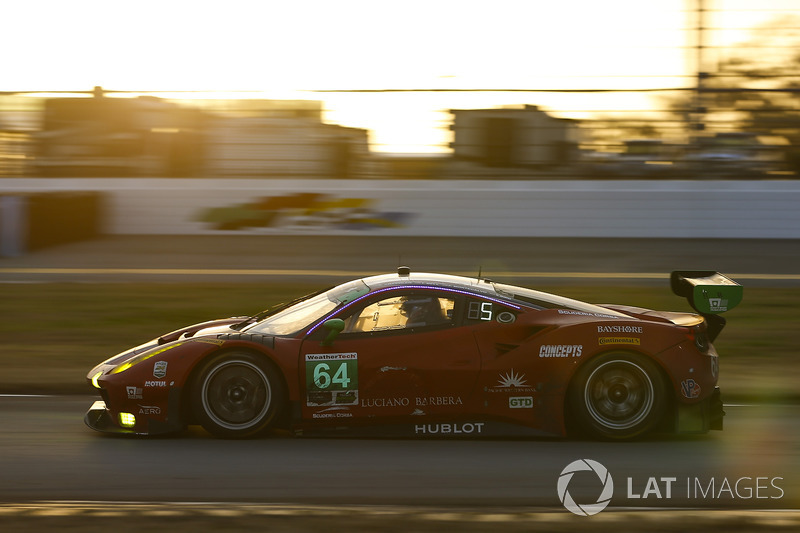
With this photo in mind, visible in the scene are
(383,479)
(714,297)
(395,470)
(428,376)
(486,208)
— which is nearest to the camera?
(383,479)

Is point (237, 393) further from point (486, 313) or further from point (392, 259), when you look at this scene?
point (392, 259)

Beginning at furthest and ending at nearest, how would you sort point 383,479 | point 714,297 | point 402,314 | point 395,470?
1. point 714,297
2. point 402,314
3. point 395,470
4. point 383,479

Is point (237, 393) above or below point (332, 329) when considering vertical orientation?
below

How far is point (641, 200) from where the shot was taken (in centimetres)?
1811

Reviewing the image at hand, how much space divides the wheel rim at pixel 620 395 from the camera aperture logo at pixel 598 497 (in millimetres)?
475

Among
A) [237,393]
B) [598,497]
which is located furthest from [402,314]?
[598,497]

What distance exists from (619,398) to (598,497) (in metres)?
1.14

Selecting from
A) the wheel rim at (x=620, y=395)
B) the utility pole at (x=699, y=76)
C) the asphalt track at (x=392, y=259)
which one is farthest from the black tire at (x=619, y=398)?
the utility pole at (x=699, y=76)

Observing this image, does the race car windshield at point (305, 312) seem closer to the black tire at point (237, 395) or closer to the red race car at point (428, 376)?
the red race car at point (428, 376)

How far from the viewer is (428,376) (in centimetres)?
576

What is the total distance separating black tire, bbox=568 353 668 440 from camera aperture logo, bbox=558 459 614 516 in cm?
43

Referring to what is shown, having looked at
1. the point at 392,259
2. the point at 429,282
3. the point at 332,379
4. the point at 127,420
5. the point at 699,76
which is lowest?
the point at 392,259

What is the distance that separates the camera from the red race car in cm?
578

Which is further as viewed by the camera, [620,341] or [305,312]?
[305,312]
